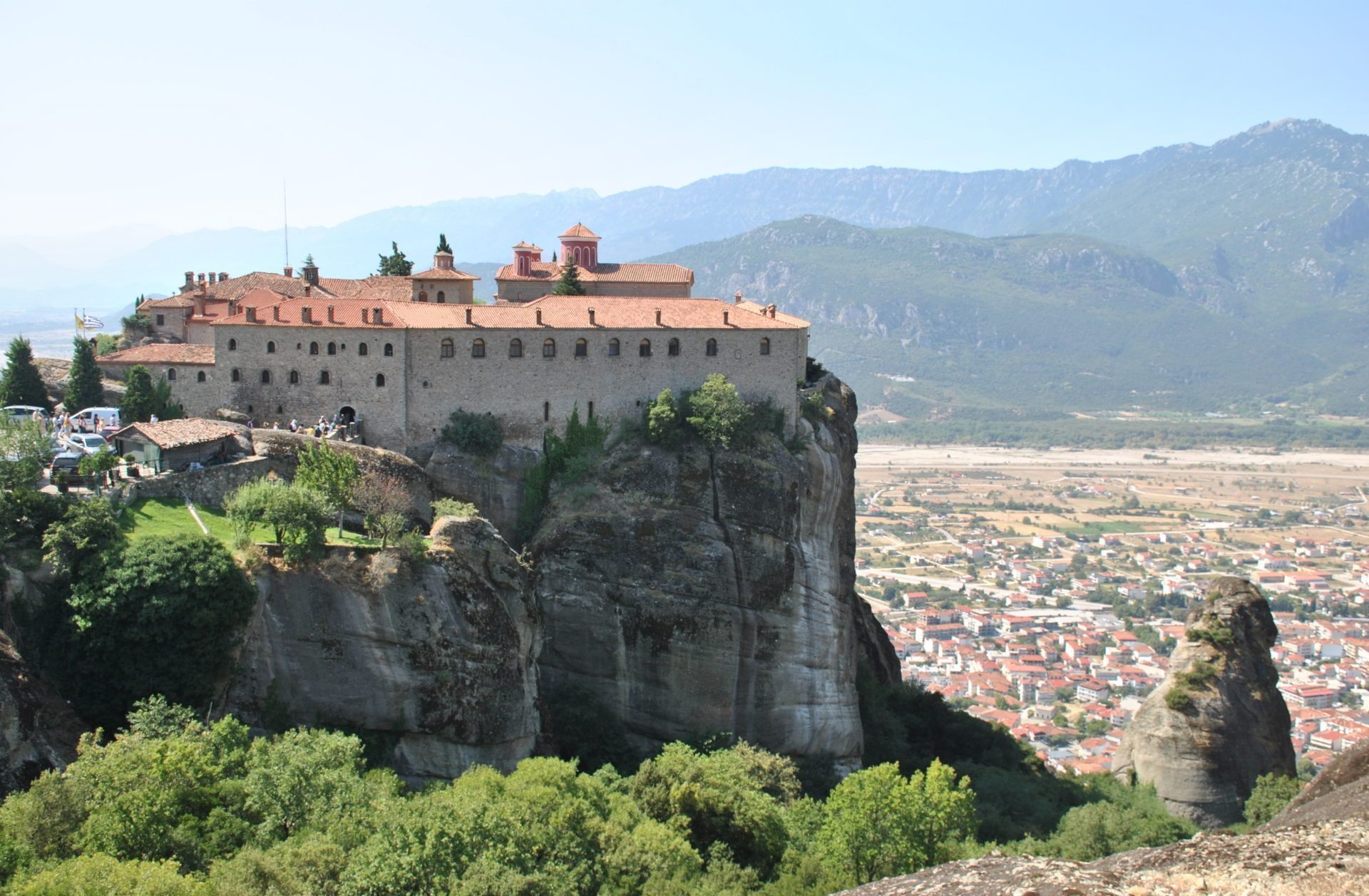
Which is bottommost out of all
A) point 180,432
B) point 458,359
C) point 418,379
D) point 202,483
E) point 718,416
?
point 202,483

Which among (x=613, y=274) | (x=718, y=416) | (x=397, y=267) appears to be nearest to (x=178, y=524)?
(x=718, y=416)

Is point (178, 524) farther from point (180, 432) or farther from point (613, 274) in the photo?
point (613, 274)

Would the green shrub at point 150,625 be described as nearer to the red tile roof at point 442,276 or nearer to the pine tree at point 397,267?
the red tile roof at point 442,276

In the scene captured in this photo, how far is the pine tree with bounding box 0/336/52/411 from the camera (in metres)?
49.3

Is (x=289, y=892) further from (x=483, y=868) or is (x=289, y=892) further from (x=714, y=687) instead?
(x=714, y=687)

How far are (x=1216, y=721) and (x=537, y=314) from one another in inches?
1261

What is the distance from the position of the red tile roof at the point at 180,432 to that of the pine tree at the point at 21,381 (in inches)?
400

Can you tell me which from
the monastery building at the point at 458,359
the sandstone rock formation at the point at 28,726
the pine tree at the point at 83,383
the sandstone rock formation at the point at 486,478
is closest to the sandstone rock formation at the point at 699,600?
the sandstone rock formation at the point at 486,478

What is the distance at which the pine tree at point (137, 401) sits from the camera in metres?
47.5

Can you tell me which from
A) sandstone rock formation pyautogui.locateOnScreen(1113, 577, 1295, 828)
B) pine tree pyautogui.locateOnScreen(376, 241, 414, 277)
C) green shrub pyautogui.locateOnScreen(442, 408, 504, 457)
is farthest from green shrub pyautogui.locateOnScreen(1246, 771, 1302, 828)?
pine tree pyautogui.locateOnScreen(376, 241, 414, 277)

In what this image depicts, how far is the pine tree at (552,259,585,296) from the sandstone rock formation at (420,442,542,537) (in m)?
9.96

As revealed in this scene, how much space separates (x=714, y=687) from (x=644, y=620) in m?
3.69

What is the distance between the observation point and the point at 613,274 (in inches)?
2398

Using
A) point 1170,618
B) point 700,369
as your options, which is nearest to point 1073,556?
point 1170,618
